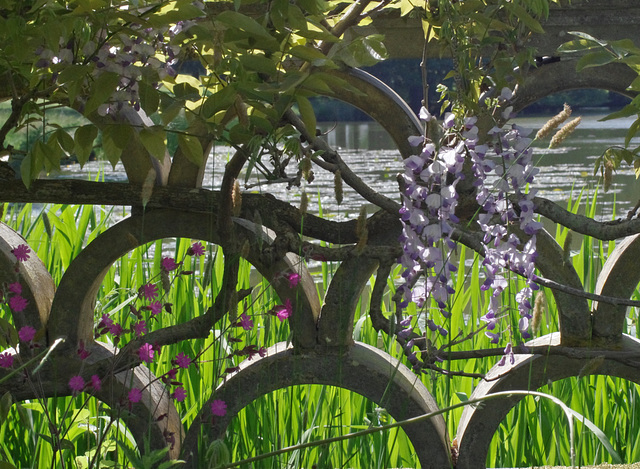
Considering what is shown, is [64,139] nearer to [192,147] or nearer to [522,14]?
[192,147]

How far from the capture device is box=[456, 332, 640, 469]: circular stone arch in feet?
4.36

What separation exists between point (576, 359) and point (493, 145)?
441mm

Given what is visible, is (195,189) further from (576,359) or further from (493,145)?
(576,359)

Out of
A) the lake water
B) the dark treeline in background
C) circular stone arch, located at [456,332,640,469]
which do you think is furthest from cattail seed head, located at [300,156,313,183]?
the dark treeline in background

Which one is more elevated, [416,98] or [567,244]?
[416,98]

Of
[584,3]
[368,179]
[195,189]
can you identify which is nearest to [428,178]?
[195,189]

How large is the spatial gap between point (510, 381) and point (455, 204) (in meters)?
0.47

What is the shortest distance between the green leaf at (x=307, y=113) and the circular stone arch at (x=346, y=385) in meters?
0.46

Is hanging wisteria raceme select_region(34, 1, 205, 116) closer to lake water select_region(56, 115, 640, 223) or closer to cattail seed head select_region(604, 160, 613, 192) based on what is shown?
cattail seed head select_region(604, 160, 613, 192)

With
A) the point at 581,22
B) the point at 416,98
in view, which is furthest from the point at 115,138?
the point at 416,98

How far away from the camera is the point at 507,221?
3.69 ft

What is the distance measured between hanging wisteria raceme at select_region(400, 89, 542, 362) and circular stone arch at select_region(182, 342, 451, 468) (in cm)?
22

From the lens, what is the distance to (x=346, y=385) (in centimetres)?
133

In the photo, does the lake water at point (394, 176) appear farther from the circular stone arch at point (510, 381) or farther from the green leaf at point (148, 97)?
the green leaf at point (148, 97)
